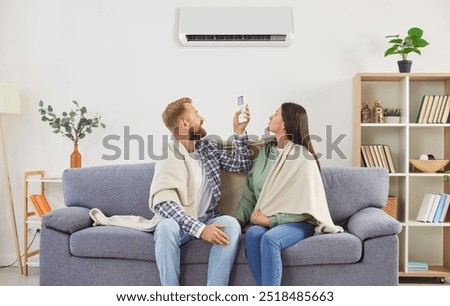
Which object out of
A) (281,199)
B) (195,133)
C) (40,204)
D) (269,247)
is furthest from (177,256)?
(40,204)

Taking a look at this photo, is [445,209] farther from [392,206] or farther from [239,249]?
[239,249]

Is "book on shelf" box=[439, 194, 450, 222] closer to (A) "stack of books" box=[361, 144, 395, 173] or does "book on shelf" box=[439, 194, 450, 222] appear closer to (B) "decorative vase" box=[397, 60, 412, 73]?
(A) "stack of books" box=[361, 144, 395, 173]

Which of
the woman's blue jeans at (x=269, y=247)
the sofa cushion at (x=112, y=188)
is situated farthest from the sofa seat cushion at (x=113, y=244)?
the woman's blue jeans at (x=269, y=247)

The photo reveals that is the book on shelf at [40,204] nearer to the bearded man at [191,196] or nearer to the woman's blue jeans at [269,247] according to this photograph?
the bearded man at [191,196]

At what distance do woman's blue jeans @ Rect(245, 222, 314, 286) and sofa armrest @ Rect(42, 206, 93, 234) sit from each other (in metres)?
0.92

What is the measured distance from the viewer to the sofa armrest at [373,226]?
2748 mm

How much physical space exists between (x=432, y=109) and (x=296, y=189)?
61.6 inches

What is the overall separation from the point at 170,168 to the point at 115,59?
1.59 meters

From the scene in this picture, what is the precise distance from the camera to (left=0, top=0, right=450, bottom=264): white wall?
13.5ft

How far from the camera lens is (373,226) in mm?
2771

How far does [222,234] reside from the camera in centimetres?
270

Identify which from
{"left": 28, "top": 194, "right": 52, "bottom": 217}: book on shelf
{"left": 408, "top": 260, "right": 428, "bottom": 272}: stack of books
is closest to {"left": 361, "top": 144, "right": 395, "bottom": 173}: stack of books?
{"left": 408, "top": 260, "right": 428, "bottom": 272}: stack of books

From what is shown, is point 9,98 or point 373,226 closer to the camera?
point 373,226
